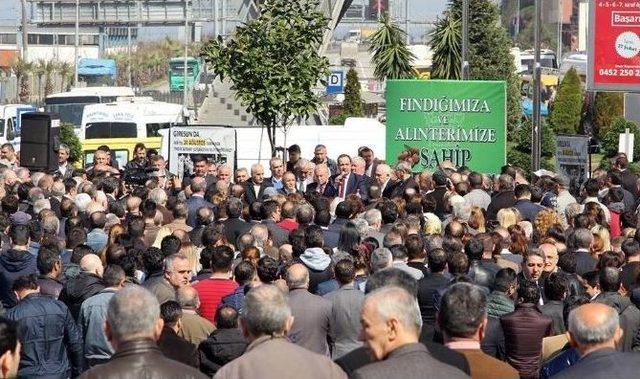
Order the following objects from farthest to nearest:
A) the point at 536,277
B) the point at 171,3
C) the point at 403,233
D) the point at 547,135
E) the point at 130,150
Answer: the point at 171,3 → the point at 547,135 → the point at 130,150 → the point at 403,233 → the point at 536,277

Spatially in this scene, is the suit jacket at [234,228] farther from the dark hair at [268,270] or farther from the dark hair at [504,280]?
the dark hair at [504,280]

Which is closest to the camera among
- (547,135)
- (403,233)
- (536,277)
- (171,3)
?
(536,277)

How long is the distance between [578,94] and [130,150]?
22236 millimetres

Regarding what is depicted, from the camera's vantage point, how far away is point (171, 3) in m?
119

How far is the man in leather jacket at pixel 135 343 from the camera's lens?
722 centimetres

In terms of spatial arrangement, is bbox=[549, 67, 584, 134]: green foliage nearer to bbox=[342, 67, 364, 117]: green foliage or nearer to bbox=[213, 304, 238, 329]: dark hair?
bbox=[342, 67, 364, 117]: green foliage

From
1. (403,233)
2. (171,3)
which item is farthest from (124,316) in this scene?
(171,3)

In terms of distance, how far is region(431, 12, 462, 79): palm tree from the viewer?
51.2m

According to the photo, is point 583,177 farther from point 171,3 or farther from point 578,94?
point 171,3

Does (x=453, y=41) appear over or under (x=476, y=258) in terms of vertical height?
over

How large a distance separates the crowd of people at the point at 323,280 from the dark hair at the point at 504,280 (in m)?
0.02

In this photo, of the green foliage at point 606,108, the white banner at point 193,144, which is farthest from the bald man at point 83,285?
the green foliage at point 606,108

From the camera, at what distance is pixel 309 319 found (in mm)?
11352

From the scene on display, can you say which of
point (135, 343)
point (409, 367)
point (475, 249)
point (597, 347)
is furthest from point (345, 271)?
point (409, 367)
